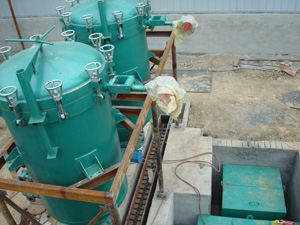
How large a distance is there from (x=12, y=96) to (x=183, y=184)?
4.12m

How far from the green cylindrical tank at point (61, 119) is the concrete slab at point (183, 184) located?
2.20 metres

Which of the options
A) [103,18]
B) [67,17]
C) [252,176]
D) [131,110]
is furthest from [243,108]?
[67,17]

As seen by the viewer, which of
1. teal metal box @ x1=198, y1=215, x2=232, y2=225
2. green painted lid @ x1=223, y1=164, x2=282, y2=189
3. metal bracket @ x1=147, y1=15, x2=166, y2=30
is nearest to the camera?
metal bracket @ x1=147, y1=15, x2=166, y2=30

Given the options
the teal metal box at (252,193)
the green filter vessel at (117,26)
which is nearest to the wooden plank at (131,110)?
the green filter vessel at (117,26)

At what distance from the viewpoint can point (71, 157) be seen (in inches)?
126

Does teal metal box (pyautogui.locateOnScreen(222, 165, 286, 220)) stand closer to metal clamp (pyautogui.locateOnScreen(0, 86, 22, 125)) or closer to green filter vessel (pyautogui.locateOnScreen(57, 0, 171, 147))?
green filter vessel (pyautogui.locateOnScreen(57, 0, 171, 147))

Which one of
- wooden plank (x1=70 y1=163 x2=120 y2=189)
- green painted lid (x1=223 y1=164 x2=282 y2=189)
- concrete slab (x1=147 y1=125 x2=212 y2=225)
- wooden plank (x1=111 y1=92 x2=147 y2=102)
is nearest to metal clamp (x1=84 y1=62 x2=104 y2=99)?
wooden plank (x1=70 y1=163 x2=120 y2=189)

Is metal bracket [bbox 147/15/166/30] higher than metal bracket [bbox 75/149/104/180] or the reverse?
higher

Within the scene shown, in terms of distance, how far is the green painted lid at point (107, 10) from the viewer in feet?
14.4

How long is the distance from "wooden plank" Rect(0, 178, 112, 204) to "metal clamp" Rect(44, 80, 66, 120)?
76 centimetres

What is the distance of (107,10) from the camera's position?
4.46 metres

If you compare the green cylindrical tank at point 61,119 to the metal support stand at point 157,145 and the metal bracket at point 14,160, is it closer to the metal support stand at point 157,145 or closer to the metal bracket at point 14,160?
the metal bracket at point 14,160

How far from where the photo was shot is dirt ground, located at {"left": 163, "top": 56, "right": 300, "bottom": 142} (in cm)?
719

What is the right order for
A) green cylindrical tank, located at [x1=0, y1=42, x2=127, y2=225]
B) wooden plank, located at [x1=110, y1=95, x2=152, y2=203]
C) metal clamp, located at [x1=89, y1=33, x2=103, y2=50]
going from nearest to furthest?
green cylindrical tank, located at [x1=0, y1=42, x2=127, y2=225] → wooden plank, located at [x1=110, y1=95, x2=152, y2=203] → metal clamp, located at [x1=89, y1=33, x2=103, y2=50]
